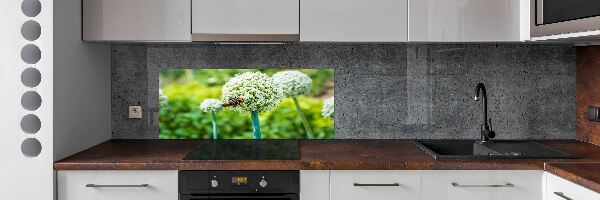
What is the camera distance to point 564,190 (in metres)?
2.31

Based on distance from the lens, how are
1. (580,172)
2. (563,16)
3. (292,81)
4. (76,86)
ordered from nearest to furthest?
(580,172)
(563,16)
(76,86)
(292,81)

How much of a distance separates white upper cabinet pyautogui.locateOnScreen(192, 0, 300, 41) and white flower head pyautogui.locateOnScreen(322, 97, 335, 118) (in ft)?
1.90

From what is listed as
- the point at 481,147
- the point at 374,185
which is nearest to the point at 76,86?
the point at 374,185

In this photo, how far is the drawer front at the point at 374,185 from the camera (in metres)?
2.51

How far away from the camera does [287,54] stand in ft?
10.6

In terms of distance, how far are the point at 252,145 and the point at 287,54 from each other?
521 mm

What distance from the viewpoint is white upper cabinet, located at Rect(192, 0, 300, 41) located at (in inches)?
111

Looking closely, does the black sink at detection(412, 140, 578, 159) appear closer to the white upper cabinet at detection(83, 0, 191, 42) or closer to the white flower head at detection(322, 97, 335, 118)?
the white flower head at detection(322, 97, 335, 118)

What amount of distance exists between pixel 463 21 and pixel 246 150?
113 centimetres
